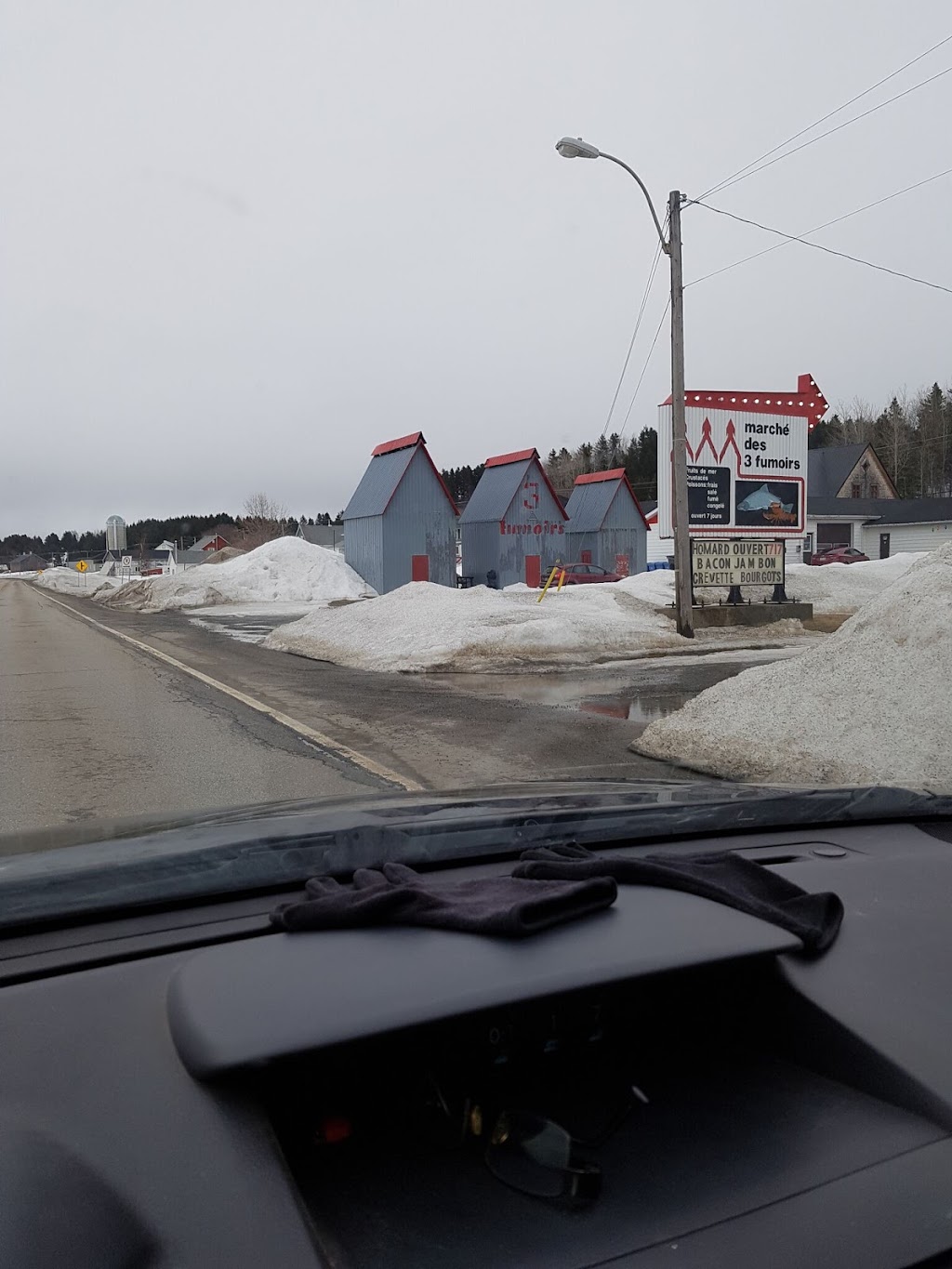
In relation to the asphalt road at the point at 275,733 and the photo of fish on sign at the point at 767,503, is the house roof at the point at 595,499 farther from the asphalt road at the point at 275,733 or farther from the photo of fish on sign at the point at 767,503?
the asphalt road at the point at 275,733

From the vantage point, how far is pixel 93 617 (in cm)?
3291

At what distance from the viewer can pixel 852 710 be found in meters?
7.43

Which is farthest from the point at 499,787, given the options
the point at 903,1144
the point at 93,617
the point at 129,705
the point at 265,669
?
the point at 93,617

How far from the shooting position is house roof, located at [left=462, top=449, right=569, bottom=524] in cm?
4012

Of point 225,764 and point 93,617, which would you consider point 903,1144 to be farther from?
point 93,617

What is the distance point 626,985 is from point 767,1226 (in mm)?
429

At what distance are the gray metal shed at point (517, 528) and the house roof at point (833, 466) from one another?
33842 mm

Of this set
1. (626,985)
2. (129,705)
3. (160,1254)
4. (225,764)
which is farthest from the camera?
(129,705)

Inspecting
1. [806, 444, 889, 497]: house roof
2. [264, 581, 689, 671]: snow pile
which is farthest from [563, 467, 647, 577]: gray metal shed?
[806, 444, 889, 497]: house roof

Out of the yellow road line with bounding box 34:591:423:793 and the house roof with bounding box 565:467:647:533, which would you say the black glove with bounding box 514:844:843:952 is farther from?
the house roof with bounding box 565:467:647:533

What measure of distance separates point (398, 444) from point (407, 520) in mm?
3134

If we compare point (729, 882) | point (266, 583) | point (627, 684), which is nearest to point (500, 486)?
point (266, 583)

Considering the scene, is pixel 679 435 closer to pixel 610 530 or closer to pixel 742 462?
pixel 742 462

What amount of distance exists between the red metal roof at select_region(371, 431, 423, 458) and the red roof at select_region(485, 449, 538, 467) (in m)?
4.57
